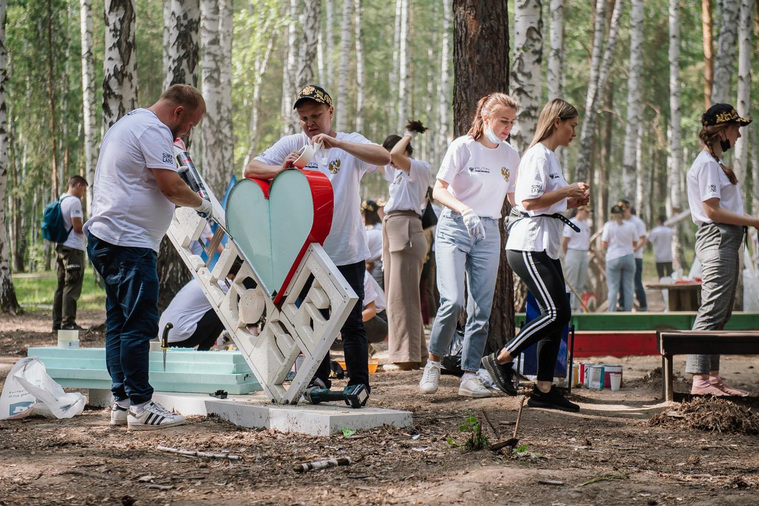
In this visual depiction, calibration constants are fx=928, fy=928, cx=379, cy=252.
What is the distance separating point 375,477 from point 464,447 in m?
0.72

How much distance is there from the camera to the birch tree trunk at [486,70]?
26.4 feet

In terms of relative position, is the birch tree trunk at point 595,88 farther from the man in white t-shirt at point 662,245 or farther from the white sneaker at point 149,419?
the white sneaker at point 149,419

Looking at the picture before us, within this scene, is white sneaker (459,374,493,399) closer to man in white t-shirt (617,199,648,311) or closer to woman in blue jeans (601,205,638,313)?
woman in blue jeans (601,205,638,313)

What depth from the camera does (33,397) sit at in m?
5.98

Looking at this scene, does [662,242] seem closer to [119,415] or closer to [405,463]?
[119,415]

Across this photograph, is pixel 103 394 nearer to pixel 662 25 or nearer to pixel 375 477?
pixel 375 477

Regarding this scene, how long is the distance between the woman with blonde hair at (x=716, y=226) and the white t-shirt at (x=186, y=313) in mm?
3730

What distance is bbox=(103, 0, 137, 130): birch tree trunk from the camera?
12.4 m

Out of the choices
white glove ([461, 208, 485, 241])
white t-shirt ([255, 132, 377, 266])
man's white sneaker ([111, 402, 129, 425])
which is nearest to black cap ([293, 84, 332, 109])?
white t-shirt ([255, 132, 377, 266])

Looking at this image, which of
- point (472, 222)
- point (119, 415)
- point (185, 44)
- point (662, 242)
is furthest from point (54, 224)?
point (662, 242)

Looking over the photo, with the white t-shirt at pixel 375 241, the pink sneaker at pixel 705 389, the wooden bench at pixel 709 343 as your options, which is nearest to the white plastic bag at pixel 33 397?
the wooden bench at pixel 709 343

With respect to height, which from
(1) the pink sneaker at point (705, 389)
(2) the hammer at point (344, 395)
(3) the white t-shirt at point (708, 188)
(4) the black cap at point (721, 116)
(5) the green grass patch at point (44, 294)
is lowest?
(1) the pink sneaker at point (705, 389)

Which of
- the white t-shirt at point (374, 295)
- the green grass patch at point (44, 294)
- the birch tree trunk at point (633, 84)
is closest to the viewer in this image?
the white t-shirt at point (374, 295)

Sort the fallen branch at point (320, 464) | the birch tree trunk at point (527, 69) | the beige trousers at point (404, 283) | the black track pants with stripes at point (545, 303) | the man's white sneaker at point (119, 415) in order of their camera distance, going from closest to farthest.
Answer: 1. the fallen branch at point (320, 464)
2. the man's white sneaker at point (119, 415)
3. the black track pants with stripes at point (545, 303)
4. the beige trousers at point (404, 283)
5. the birch tree trunk at point (527, 69)
